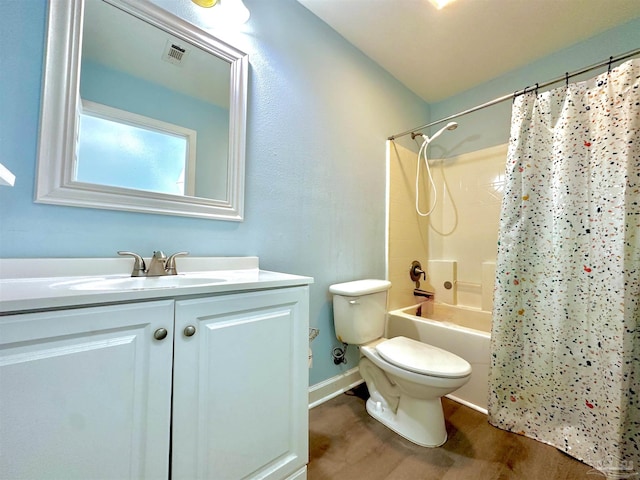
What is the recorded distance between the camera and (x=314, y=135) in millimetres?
1546

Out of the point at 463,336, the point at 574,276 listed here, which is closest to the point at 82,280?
the point at 463,336

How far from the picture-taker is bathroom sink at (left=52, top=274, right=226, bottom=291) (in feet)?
2.48

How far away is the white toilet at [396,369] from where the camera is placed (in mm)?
1177

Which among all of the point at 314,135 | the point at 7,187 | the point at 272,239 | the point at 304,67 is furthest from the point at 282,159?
the point at 7,187

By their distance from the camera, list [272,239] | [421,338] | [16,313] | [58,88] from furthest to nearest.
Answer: [421,338]
[272,239]
[58,88]
[16,313]

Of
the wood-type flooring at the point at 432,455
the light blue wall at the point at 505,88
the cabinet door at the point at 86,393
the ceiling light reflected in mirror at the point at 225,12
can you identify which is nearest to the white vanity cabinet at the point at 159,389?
the cabinet door at the point at 86,393

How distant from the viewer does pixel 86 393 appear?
55 centimetres

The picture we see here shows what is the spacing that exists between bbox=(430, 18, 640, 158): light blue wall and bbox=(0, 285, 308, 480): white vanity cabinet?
83.5 inches

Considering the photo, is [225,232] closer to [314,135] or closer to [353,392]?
[314,135]

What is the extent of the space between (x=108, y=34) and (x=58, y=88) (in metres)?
0.31

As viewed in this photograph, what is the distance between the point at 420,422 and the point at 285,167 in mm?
1494

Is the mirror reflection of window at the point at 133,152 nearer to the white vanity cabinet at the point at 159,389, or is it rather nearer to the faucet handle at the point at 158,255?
the faucet handle at the point at 158,255

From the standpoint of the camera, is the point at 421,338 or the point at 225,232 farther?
the point at 421,338

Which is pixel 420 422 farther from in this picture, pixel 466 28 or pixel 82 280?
pixel 466 28
